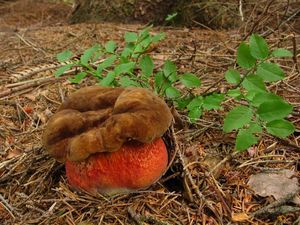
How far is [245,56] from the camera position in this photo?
1942mm

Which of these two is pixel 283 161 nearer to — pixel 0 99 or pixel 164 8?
pixel 0 99

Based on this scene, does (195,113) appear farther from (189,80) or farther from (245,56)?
(245,56)

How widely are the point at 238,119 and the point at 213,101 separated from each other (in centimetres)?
40

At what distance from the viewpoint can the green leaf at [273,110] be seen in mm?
1782

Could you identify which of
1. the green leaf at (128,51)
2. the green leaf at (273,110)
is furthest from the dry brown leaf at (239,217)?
the green leaf at (128,51)

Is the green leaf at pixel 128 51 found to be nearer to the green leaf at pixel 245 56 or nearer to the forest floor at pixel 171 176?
the forest floor at pixel 171 176

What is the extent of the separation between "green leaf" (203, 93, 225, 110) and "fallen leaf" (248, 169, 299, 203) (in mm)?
388

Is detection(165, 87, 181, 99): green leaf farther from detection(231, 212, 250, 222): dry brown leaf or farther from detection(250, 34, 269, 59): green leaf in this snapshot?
detection(231, 212, 250, 222): dry brown leaf

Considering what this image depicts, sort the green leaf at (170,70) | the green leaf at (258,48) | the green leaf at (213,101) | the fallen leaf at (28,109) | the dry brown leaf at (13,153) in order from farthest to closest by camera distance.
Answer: the fallen leaf at (28,109)
the dry brown leaf at (13,153)
the green leaf at (170,70)
the green leaf at (213,101)
the green leaf at (258,48)

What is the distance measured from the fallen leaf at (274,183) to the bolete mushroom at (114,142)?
42 cm

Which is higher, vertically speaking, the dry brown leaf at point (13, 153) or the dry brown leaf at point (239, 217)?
the dry brown leaf at point (239, 217)

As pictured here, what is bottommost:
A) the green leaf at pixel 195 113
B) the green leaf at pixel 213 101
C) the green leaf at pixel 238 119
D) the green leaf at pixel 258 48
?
the green leaf at pixel 195 113

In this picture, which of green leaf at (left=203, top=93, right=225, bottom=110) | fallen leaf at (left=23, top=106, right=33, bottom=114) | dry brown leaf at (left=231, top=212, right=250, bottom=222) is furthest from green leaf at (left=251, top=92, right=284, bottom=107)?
fallen leaf at (left=23, top=106, right=33, bottom=114)

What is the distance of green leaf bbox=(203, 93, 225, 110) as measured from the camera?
2178 millimetres
